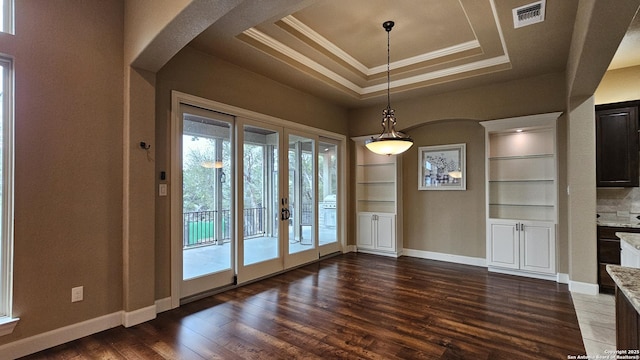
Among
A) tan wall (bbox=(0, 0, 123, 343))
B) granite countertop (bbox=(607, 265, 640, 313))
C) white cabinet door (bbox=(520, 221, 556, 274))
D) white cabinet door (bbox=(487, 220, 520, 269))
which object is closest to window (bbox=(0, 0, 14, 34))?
tan wall (bbox=(0, 0, 123, 343))

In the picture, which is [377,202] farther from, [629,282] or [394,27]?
[629,282]

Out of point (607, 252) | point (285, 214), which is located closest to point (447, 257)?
point (607, 252)

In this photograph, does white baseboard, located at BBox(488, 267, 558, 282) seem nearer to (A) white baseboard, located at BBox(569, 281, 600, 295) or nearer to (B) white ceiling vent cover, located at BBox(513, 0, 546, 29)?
(A) white baseboard, located at BBox(569, 281, 600, 295)

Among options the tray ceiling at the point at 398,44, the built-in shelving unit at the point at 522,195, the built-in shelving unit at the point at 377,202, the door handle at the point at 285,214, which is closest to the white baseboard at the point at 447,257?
the built-in shelving unit at the point at 377,202

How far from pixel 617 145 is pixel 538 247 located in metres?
1.69

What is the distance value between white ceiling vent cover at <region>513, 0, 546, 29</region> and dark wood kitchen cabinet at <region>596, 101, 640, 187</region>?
6.69 feet

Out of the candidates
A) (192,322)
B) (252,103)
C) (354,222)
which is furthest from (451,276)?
(252,103)

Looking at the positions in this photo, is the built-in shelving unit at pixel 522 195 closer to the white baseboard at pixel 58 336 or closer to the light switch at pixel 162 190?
the light switch at pixel 162 190

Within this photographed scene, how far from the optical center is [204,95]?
378 cm

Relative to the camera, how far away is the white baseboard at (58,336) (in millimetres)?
2414

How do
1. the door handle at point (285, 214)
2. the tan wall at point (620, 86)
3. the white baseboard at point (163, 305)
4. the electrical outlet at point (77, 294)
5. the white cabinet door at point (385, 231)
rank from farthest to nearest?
the white cabinet door at point (385, 231) → the door handle at point (285, 214) → the tan wall at point (620, 86) → the white baseboard at point (163, 305) → the electrical outlet at point (77, 294)

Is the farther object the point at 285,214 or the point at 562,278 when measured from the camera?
the point at 285,214

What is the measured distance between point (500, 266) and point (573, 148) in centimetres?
203

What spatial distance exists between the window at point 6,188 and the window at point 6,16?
263 millimetres
